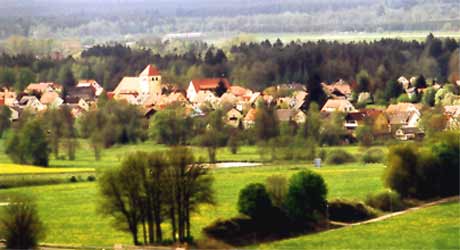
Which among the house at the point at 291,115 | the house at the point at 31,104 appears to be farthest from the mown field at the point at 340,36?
the house at the point at 31,104

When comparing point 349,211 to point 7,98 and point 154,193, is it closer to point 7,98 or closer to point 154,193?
point 154,193

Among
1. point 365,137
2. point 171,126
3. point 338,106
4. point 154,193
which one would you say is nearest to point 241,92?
point 338,106

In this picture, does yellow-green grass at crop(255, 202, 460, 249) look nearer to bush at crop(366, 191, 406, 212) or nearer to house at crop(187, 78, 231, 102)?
bush at crop(366, 191, 406, 212)

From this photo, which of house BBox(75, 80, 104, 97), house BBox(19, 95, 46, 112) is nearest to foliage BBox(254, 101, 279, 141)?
house BBox(75, 80, 104, 97)

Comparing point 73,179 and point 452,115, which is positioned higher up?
point 452,115

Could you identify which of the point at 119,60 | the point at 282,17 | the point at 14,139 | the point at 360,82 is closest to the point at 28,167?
the point at 14,139
